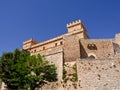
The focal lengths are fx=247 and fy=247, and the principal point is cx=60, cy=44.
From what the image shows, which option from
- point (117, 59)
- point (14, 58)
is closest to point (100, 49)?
point (117, 59)

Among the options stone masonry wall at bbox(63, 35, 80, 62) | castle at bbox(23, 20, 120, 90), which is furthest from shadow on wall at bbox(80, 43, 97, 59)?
stone masonry wall at bbox(63, 35, 80, 62)

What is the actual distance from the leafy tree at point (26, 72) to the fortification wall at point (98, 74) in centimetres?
336

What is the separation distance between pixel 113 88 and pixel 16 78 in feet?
36.2

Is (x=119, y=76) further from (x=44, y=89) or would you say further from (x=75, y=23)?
(x=75, y=23)

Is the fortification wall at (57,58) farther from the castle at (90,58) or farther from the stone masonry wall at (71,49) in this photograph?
the stone masonry wall at (71,49)

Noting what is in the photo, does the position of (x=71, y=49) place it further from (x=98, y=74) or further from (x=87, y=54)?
(x=98, y=74)

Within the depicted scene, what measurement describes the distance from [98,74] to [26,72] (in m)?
8.29

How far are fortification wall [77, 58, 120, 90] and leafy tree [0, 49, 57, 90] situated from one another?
3.36 meters

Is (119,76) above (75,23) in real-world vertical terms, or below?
below

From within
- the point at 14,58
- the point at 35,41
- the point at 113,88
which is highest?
the point at 35,41

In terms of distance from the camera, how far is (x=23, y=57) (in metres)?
30.8

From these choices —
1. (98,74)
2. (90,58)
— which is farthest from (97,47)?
(98,74)

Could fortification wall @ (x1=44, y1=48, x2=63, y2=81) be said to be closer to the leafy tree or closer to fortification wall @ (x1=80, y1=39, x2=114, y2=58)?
the leafy tree

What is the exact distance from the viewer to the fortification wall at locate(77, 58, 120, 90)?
2756 centimetres
